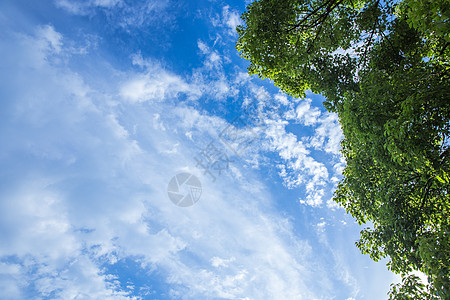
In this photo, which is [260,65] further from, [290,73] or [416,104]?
[416,104]

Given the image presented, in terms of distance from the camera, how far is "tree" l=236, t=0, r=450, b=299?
4250 mm

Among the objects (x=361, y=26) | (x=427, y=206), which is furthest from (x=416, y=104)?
(x=361, y=26)

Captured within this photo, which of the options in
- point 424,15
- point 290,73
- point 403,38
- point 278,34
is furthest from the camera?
point 290,73

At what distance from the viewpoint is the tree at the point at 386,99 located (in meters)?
4.25

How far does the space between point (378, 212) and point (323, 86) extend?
474cm

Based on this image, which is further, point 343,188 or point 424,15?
point 343,188

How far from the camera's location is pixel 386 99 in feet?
16.2

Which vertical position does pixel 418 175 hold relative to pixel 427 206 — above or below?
above

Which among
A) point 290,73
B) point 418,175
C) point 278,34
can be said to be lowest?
point 418,175

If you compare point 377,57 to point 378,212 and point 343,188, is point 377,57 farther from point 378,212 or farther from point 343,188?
point 378,212

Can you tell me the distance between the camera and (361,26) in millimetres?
7832

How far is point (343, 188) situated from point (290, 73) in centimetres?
468

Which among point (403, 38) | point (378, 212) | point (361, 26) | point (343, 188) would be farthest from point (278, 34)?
point (378, 212)

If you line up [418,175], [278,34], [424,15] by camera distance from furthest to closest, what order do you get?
[278,34]
[418,175]
[424,15]
